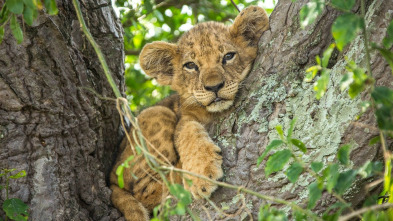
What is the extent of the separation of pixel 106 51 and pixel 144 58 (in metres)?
0.62

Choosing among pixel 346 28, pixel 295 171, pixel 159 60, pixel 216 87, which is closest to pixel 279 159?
pixel 295 171

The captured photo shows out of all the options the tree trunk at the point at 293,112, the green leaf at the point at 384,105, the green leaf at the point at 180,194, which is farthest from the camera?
the tree trunk at the point at 293,112

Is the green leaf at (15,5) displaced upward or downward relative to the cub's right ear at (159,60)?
upward

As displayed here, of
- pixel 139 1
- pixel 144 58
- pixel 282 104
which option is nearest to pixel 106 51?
pixel 144 58

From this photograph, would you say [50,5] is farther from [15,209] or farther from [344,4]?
[344,4]

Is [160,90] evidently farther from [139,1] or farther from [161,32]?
[139,1]

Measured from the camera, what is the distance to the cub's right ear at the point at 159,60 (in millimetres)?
4551

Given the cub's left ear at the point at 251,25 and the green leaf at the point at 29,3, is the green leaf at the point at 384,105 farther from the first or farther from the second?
the cub's left ear at the point at 251,25

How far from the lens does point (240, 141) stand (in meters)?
3.30

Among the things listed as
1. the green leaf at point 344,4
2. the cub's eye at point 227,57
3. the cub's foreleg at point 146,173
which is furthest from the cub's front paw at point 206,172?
the green leaf at point 344,4

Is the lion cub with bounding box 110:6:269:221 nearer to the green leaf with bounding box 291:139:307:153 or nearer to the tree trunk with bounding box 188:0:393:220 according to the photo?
the tree trunk with bounding box 188:0:393:220

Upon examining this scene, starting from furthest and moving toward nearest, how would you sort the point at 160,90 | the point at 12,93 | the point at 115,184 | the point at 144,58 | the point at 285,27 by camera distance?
the point at 160,90
the point at 144,58
the point at 115,184
the point at 285,27
the point at 12,93

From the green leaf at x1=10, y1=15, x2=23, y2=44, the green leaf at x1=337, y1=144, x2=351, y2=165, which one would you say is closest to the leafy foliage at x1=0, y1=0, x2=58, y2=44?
the green leaf at x1=10, y1=15, x2=23, y2=44

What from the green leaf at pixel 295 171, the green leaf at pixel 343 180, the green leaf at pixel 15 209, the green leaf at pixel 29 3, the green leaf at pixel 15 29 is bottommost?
the green leaf at pixel 15 209
